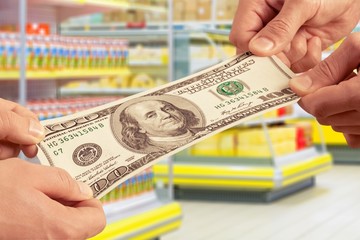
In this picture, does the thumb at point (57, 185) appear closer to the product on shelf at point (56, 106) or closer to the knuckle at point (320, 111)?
the knuckle at point (320, 111)

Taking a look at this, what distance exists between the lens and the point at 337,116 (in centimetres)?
192

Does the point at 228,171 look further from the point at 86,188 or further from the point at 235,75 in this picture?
the point at 86,188

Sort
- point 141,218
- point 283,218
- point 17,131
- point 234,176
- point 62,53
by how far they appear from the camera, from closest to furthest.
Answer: point 17,131 < point 141,218 < point 62,53 < point 283,218 < point 234,176

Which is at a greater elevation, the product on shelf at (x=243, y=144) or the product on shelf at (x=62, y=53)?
the product on shelf at (x=62, y=53)

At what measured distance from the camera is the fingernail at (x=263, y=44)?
6.96 feet

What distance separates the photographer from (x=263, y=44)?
83.9 inches

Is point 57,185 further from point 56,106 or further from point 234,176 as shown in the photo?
point 234,176

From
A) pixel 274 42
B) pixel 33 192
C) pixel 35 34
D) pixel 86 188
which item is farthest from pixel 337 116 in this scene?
pixel 35 34

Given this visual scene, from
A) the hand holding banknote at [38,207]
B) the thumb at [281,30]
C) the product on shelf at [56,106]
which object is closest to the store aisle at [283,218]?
the product on shelf at [56,106]

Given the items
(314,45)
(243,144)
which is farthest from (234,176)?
(314,45)

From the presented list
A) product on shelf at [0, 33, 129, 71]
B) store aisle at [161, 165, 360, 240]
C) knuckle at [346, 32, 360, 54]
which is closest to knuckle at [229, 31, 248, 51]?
knuckle at [346, 32, 360, 54]

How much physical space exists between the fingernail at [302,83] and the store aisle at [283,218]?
3.36m

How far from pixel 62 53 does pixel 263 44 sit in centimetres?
291

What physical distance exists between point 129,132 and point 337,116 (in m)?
0.55
